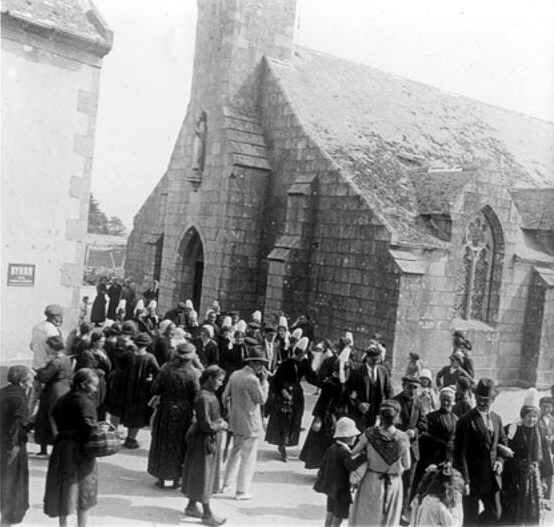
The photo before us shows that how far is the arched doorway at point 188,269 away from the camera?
21.8 meters

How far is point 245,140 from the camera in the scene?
2014 centimetres

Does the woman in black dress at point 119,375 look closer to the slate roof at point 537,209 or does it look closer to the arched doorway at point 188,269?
the arched doorway at point 188,269

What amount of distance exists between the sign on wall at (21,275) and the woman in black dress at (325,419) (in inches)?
184

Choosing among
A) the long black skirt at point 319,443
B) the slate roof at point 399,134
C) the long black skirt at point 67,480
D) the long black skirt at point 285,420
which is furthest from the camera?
the slate roof at point 399,134

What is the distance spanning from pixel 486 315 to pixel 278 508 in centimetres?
1208

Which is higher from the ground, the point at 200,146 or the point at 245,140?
the point at 245,140

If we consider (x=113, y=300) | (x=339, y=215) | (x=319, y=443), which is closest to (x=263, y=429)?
(x=319, y=443)

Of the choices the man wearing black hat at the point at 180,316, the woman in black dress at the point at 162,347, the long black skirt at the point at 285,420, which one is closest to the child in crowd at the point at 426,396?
the long black skirt at the point at 285,420

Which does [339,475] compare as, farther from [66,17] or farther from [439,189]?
[439,189]

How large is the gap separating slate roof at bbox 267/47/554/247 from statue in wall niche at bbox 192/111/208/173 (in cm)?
268

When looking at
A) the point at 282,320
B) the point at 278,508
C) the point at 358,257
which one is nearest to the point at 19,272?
the point at 278,508

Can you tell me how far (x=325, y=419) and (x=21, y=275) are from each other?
497 cm

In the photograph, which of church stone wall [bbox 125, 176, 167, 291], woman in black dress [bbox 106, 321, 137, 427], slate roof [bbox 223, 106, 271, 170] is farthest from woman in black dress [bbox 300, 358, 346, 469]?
church stone wall [bbox 125, 176, 167, 291]

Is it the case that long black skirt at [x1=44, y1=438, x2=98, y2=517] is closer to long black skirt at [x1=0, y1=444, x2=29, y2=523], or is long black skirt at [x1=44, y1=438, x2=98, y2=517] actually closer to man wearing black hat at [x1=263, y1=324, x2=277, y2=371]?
long black skirt at [x1=0, y1=444, x2=29, y2=523]
